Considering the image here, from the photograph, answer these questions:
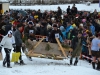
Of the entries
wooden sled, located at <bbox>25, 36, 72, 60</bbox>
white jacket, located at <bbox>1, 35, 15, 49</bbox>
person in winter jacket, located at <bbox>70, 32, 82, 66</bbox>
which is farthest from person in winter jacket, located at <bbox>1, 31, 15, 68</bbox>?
person in winter jacket, located at <bbox>70, 32, 82, 66</bbox>

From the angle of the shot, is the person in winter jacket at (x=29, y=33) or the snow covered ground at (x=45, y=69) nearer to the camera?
the snow covered ground at (x=45, y=69)

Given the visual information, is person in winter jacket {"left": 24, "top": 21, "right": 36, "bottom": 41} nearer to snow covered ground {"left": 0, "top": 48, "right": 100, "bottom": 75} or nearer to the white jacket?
snow covered ground {"left": 0, "top": 48, "right": 100, "bottom": 75}

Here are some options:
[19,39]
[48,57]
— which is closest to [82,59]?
[48,57]

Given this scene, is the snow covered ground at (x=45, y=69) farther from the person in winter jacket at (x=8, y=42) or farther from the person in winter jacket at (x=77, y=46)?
the person in winter jacket at (x=77, y=46)

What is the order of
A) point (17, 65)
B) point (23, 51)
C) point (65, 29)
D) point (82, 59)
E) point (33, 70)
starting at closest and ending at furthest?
point (33, 70) < point (17, 65) < point (23, 51) < point (82, 59) < point (65, 29)

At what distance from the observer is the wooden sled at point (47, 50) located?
48.4 feet

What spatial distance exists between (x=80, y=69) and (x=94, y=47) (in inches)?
53.1

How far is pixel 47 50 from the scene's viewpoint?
48.5ft

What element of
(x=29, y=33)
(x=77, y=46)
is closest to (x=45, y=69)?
(x=77, y=46)

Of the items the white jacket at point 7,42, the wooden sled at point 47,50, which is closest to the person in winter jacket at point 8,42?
the white jacket at point 7,42

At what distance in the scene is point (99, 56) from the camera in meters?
15.0

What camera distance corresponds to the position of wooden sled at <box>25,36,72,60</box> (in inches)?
580

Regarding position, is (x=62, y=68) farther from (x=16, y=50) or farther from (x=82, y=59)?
(x=82, y=59)

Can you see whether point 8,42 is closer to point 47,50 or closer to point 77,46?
point 47,50
